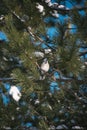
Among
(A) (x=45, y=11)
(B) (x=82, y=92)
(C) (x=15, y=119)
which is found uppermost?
(A) (x=45, y=11)

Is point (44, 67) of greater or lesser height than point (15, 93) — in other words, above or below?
below

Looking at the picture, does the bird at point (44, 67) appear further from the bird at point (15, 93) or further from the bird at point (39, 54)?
the bird at point (15, 93)

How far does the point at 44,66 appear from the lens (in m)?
3.99

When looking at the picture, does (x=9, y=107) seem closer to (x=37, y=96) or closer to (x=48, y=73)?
(x=37, y=96)

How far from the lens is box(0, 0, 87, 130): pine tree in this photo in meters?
3.62

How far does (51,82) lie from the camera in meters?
4.22

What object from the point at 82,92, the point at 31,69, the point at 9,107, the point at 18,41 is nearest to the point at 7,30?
the point at 18,41

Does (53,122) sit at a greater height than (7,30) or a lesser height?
lesser

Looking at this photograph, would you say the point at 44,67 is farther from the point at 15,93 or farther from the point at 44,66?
the point at 15,93

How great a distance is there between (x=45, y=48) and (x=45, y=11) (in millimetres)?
1004

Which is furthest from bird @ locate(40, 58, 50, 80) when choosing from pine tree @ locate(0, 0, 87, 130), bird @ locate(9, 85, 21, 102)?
bird @ locate(9, 85, 21, 102)

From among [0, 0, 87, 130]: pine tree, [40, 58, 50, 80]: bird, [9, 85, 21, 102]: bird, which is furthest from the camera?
[9, 85, 21, 102]: bird

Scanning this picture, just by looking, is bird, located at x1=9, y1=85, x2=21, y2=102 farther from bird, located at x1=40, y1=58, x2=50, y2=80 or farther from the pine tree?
bird, located at x1=40, y1=58, x2=50, y2=80

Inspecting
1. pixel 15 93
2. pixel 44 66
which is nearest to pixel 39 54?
pixel 44 66
